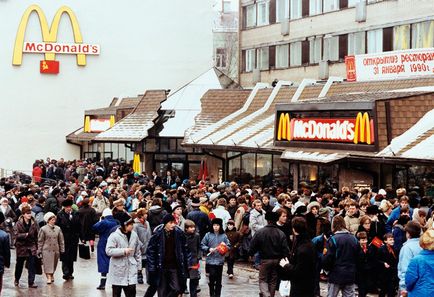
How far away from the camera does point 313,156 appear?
107 ft

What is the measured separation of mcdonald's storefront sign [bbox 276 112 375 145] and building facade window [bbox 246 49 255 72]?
25.7 metres

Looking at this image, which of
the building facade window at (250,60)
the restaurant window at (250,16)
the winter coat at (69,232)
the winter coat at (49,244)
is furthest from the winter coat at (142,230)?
the restaurant window at (250,16)

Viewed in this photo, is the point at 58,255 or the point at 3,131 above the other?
the point at 3,131

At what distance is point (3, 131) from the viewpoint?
67.2m

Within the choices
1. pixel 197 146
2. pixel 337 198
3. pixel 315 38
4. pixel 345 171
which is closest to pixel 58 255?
pixel 337 198

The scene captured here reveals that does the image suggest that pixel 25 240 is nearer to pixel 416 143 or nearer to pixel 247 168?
pixel 416 143

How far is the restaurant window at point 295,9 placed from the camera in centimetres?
5566

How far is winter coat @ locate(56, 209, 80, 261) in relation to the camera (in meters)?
23.5

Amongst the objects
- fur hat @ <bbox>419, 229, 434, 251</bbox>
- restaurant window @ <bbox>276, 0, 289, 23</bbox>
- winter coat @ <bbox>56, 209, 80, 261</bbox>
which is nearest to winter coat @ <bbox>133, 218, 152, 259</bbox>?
winter coat @ <bbox>56, 209, 80, 261</bbox>

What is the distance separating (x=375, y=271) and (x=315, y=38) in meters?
36.1

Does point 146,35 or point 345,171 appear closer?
point 345,171

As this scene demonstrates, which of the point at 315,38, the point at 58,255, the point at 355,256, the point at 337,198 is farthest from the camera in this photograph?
the point at 315,38

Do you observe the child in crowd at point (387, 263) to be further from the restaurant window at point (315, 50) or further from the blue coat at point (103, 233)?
the restaurant window at point (315, 50)

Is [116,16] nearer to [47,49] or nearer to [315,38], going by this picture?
[47,49]
